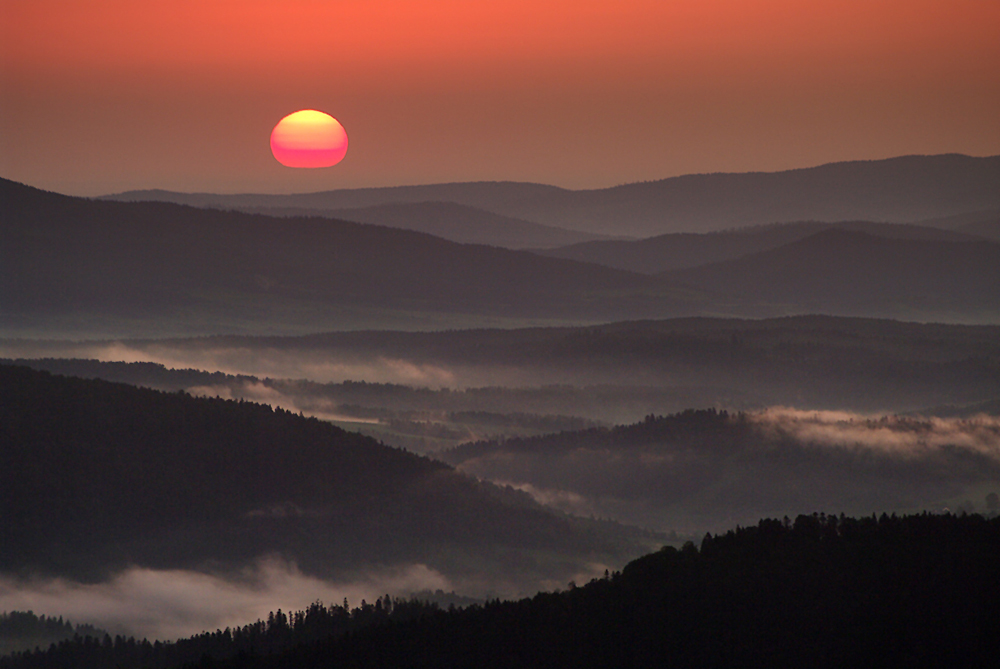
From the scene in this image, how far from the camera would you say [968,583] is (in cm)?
15288

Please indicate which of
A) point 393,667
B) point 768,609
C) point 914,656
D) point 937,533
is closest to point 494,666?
point 393,667

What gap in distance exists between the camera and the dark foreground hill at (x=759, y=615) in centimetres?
15375

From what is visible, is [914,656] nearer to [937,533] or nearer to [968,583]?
[968,583]

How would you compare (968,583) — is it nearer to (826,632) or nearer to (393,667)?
(826,632)

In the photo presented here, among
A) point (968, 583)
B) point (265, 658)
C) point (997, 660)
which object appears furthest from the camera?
point (265, 658)

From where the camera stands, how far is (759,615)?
163m

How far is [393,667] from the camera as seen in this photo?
168m

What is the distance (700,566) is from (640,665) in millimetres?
25606

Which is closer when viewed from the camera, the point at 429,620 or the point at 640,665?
the point at 640,665

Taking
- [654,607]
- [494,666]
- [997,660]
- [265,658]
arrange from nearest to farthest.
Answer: [997,660] < [494,666] < [654,607] < [265,658]

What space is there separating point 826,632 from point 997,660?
1818 centimetres

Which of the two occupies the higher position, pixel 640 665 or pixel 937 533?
pixel 937 533

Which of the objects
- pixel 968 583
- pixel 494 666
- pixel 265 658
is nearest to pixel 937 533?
pixel 968 583

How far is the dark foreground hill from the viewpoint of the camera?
154m
